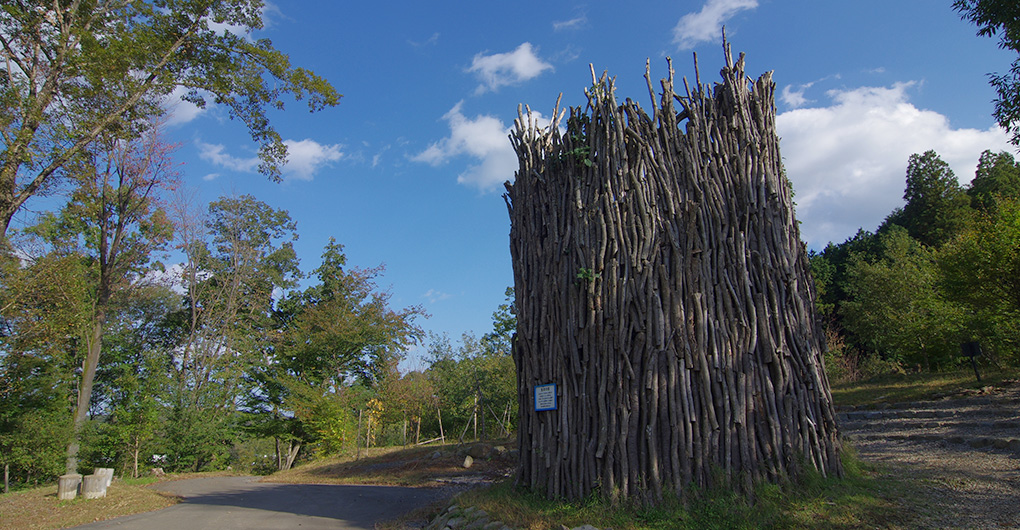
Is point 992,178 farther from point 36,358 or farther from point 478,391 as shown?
point 36,358

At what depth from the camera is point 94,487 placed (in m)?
11.1

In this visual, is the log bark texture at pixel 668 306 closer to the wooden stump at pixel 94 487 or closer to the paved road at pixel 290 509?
the paved road at pixel 290 509

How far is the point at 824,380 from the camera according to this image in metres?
6.77

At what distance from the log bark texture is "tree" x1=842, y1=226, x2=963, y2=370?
1268 cm

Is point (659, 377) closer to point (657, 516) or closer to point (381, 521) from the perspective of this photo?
point (657, 516)

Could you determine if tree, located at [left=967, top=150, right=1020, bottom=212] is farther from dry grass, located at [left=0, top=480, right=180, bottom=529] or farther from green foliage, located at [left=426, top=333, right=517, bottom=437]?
dry grass, located at [left=0, top=480, right=180, bottom=529]

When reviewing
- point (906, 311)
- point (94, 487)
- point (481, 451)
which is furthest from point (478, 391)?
point (906, 311)

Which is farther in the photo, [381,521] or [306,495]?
[306,495]

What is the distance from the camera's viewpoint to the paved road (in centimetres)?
795

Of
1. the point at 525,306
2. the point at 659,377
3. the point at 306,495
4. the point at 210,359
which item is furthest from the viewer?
the point at 210,359

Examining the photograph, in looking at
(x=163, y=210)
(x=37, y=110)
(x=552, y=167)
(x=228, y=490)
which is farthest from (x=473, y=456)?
(x=163, y=210)

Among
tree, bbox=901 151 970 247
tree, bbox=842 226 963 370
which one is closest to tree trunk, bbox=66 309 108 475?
tree, bbox=842 226 963 370

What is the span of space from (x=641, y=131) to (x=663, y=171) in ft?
2.18

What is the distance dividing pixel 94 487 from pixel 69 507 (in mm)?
1093
